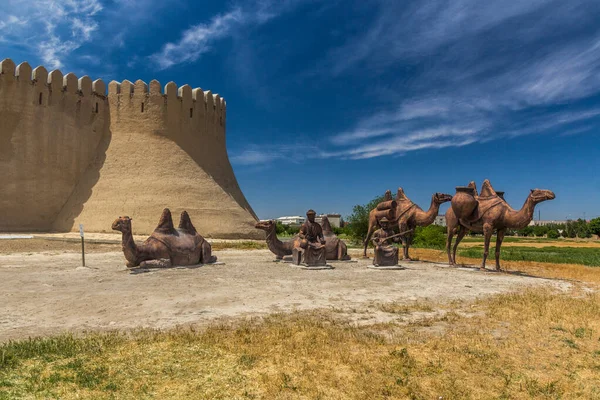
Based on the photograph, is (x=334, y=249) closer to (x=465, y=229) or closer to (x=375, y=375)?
(x=465, y=229)

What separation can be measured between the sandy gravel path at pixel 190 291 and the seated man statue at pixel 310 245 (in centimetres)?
68

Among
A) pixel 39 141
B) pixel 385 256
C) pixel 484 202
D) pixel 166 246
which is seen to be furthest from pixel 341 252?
pixel 39 141

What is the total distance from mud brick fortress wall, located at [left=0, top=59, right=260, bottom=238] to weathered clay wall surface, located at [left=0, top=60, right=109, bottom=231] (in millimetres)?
53

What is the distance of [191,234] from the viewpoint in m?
12.6

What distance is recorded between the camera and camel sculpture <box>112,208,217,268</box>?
10.8 meters

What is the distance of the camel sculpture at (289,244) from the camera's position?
1376 centimetres

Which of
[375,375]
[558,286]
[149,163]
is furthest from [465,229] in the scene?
[149,163]

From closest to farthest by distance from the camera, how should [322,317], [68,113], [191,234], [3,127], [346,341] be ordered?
1. [346,341]
2. [322,317]
3. [191,234]
4. [3,127]
5. [68,113]

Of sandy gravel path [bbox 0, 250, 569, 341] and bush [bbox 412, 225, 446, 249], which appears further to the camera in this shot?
bush [bbox 412, 225, 446, 249]

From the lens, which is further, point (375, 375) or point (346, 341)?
point (346, 341)

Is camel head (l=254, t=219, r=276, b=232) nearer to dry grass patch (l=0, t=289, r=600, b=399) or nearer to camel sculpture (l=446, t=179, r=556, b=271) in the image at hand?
camel sculpture (l=446, t=179, r=556, b=271)

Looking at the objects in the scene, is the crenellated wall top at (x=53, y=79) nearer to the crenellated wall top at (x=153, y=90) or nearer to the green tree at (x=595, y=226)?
the crenellated wall top at (x=153, y=90)

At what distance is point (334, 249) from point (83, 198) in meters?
19.0

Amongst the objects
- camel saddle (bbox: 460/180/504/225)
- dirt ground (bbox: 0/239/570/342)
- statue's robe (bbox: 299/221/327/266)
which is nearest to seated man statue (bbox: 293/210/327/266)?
statue's robe (bbox: 299/221/327/266)
